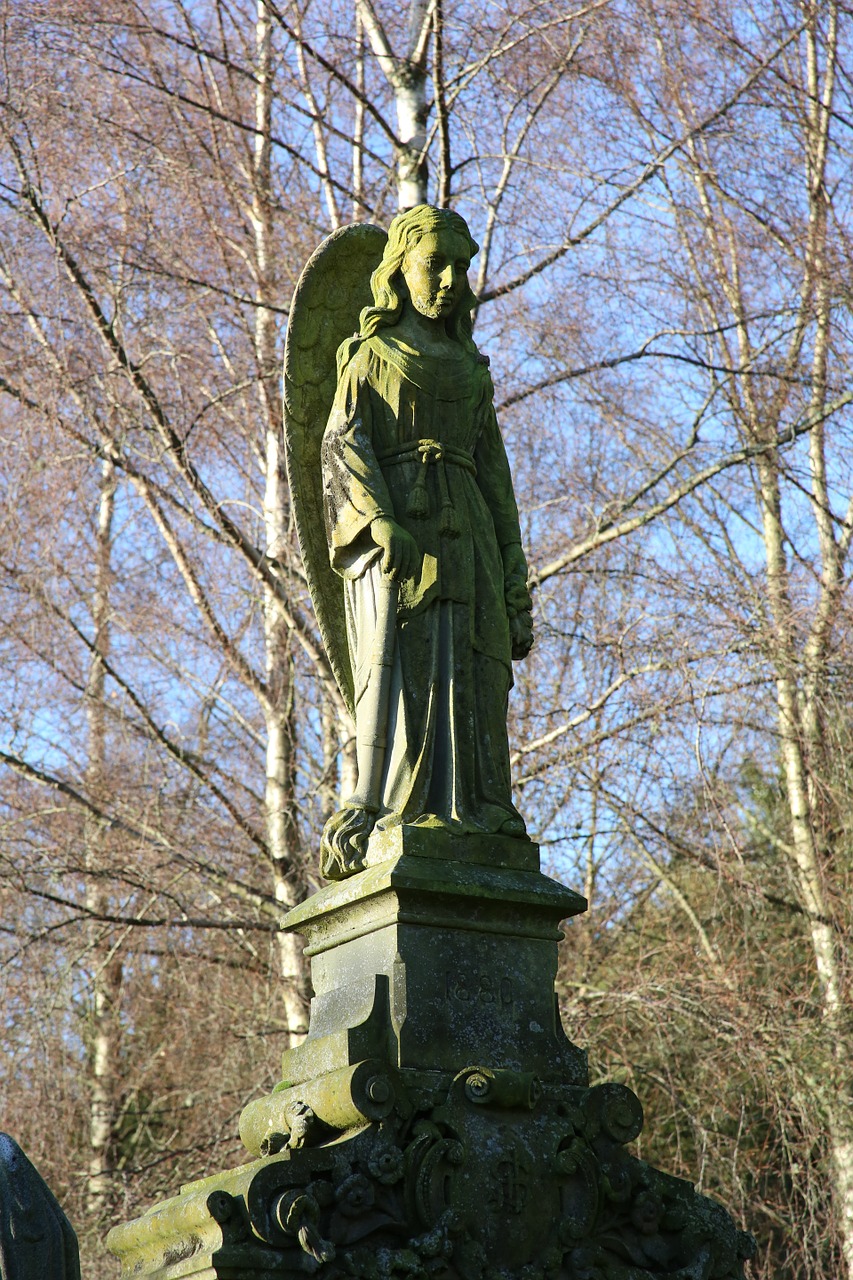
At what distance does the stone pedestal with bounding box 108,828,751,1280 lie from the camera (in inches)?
211

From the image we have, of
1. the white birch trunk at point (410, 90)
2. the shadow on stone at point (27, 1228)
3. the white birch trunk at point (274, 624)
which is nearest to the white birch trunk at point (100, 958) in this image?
the white birch trunk at point (274, 624)

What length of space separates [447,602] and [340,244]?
1.72m

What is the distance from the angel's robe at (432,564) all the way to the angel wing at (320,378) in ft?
1.09

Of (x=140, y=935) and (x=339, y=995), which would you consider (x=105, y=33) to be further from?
(x=339, y=995)

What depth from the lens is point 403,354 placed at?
6.64 metres

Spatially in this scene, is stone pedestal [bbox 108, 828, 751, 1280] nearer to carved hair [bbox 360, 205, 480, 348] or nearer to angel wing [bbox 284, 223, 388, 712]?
angel wing [bbox 284, 223, 388, 712]

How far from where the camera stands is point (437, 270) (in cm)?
665

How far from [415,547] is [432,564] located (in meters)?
0.08

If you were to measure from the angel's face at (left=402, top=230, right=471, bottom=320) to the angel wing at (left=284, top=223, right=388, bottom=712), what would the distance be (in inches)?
26.2

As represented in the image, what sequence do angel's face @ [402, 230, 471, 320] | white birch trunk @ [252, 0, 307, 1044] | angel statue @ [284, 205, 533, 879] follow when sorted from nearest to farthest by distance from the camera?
angel statue @ [284, 205, 533, 879], angel's face @ [402, 230, 471, 320], white birch trunk @ [252, 0, 307, 1044]

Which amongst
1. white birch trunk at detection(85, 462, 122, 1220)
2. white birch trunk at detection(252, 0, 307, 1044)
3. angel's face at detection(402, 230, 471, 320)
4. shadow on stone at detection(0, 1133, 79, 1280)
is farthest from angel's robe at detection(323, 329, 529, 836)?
white birch trunk at detection(85, 462, 122, 1220)

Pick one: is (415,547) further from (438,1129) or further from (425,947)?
(438,1129)

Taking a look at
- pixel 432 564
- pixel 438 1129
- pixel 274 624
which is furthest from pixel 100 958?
pixel 438 1129

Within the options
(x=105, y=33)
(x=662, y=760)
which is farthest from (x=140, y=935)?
(x=105, y=33)
